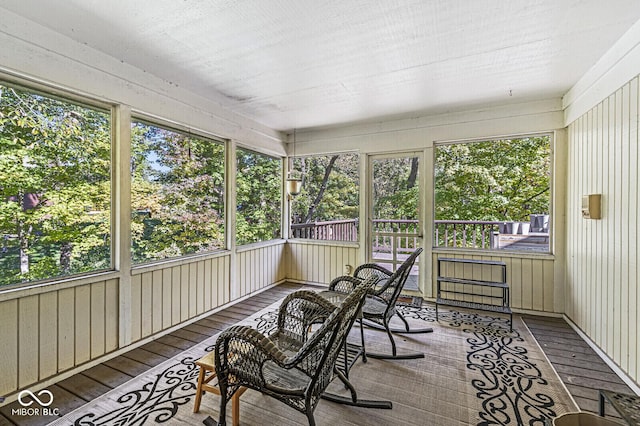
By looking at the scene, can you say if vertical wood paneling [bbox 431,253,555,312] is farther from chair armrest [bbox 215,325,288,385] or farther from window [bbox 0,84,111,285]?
window [bbox 0,84,111,285]

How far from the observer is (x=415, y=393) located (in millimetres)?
2174

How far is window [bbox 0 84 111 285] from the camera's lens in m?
2.11

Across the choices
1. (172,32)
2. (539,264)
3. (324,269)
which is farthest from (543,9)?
(324,269)

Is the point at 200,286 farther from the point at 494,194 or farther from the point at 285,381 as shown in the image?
the point at 494,194

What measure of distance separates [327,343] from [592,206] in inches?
116

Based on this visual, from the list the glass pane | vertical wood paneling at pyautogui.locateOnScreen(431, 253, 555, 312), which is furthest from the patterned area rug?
the glass pane

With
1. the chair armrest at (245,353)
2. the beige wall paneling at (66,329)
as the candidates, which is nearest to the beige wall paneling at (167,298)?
the beige wall paneling at (66,329)

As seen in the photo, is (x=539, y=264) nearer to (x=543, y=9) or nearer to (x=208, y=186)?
(x=543, y=9)

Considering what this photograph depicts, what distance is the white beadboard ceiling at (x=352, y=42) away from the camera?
1959mm

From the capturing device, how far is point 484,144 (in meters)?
4.09

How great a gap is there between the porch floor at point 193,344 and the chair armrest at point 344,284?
4.23 ft

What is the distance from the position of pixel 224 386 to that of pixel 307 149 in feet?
13.4

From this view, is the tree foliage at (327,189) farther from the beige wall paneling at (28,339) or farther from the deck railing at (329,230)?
the beige wall paneling at (28,339)

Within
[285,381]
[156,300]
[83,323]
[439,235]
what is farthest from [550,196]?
[83,323]
